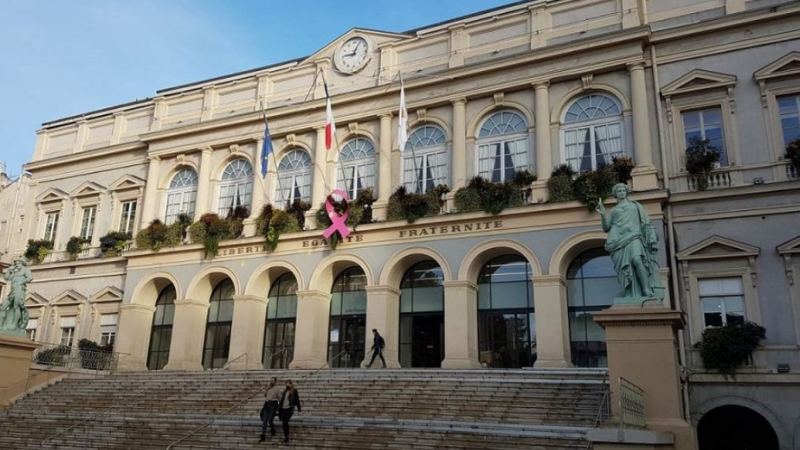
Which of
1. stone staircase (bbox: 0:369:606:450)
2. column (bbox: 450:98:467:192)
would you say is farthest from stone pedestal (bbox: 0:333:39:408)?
column (bbox: 450:98:467:192)

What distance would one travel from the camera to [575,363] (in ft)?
64.0

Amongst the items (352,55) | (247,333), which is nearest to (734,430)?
(247,333)

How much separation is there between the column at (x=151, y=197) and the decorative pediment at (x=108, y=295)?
2805mm

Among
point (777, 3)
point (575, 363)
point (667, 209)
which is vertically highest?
point (777, 3)

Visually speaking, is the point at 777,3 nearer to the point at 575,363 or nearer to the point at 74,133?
the point at 575,363

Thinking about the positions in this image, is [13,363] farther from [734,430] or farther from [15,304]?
[734,430]

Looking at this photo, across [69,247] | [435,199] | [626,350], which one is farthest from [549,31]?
[69,247]

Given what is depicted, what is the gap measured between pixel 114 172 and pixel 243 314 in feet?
36.1

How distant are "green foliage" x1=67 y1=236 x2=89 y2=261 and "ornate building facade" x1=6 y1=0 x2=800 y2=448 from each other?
35 cm

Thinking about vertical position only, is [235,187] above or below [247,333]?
above

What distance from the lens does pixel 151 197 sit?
1090 inches

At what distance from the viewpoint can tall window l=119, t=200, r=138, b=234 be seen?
2861cm

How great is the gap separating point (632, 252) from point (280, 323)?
51.2 feet

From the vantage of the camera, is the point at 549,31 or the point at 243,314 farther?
the point at 243,314
